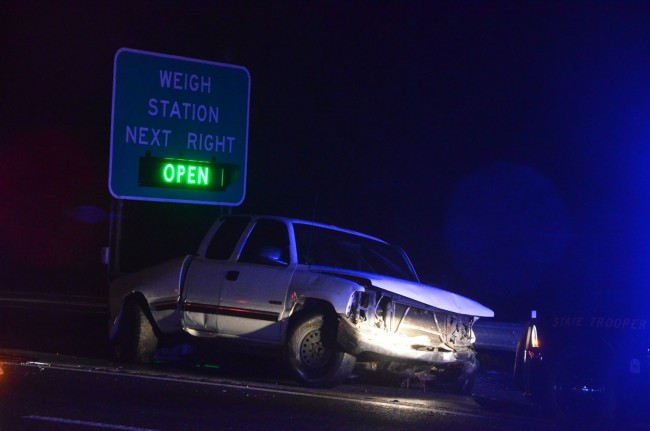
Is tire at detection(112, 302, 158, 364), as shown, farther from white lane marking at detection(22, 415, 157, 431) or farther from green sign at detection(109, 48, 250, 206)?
white lane marking at detection(22, 415, 157, 431)

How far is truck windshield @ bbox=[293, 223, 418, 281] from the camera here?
1135 cm

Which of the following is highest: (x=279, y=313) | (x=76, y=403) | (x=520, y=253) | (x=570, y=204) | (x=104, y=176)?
(x=104, y=176)

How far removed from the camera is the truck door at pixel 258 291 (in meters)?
10.9

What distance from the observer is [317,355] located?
10.6 meters

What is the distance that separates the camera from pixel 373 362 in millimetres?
10648

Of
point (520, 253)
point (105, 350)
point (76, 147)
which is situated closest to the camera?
point (105, 350)

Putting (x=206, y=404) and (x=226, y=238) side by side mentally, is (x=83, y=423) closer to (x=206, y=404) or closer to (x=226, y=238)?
(x=206, y=404)

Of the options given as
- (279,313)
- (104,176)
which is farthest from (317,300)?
(104,176)

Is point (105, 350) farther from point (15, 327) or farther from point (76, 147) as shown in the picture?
point (76, 147)

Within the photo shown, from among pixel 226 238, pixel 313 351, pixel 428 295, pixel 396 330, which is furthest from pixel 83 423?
pixel 226 238

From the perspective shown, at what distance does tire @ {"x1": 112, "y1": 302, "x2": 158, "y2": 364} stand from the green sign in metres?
3.18

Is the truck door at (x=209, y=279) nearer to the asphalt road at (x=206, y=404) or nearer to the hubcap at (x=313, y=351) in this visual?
the asphalt road at (x=206, y=404)

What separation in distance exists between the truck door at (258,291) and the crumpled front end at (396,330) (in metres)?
1.00

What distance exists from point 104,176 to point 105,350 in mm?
41148
